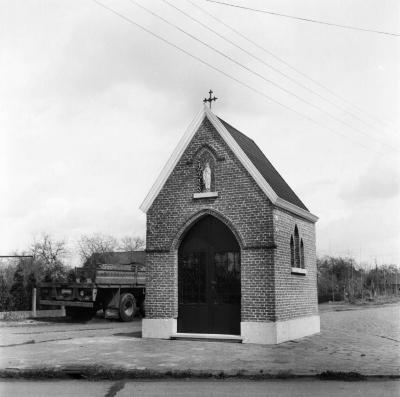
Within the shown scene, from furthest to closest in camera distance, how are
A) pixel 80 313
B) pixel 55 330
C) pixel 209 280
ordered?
pixel 80 313
pixel 55 330
pixel 209 280

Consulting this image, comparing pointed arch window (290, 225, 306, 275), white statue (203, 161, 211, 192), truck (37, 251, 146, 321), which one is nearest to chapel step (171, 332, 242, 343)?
pointed arch window (290, 225, 306, 275)

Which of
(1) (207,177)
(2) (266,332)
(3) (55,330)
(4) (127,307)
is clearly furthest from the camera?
(4) (127,307)

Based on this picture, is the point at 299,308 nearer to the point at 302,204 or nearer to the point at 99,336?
the point at 302,204

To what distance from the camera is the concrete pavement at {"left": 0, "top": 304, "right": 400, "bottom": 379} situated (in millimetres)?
9625

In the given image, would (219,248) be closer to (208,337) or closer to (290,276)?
(290,276)

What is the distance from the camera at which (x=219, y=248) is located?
15438 mm

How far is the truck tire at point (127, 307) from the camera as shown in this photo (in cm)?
2172

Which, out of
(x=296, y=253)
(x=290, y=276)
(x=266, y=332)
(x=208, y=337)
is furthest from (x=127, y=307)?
(x=266, y=332)

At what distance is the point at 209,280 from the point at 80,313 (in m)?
9.55

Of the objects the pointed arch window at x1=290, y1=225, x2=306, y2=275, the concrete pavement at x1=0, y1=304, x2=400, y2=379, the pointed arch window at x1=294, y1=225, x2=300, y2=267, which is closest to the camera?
the concrete pavement at x1=0, y1=304, x2=400, y2=379

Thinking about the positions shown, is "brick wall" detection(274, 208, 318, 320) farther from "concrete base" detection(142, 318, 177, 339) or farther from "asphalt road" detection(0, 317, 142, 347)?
"asphalt road" detection(0, 317, 142, 347)

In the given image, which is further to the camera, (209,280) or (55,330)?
(55,330)

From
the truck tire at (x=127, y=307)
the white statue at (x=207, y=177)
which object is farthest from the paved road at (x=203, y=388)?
the truck tire at (x=127, y=307)

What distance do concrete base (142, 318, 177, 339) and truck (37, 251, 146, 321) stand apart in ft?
17.9
